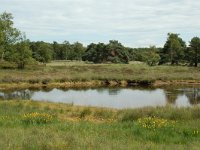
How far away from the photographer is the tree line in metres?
73.4

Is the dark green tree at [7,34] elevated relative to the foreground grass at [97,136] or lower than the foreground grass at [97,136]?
elevated

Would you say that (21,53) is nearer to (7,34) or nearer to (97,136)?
(7,34)

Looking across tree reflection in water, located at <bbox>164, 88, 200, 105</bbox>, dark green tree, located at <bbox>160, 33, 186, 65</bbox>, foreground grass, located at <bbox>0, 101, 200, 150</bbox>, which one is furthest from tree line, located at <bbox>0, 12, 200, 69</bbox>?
foreground grass, located at <bbox>0, 101, 200, 150</bbox>

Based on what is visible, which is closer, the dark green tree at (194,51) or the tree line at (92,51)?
the tree line at (92,51)

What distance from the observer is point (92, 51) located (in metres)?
125

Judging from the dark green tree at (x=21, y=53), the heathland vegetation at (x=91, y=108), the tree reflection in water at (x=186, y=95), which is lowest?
the tree reflection in water at (x=186, y=95)

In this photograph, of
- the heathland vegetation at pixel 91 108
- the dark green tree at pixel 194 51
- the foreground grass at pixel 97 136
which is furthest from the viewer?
the dark green tree at pixel 194 51

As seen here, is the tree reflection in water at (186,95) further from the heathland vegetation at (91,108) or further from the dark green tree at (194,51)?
the dark green tree at (194,51)

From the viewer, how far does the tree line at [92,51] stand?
7336 cm

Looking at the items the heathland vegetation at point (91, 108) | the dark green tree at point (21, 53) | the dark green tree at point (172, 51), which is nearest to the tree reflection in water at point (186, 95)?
the heathland vegetation at point (91, 108)

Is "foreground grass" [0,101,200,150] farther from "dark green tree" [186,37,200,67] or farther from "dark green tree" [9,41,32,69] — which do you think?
"dark green tree" [186,37,200,67]

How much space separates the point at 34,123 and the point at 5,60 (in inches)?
2712

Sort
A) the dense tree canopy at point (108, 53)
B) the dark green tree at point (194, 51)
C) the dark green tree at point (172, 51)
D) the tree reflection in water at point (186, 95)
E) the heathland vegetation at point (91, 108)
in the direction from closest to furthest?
1. the heathland vegetation at point (91, 108)
2. the tree reflection in water at point (186, 95)
3. the dark green tree at point (194, 51)
4. the dark green tree at point (172, 51)
5. the dense tree canopy at point (108, 53)

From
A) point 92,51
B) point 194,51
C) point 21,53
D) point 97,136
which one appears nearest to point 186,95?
point 97,136
